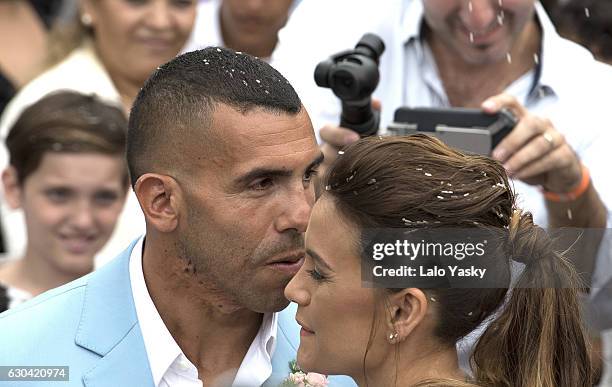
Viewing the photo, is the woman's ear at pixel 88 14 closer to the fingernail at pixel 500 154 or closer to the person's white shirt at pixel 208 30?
the person's white shirt at pixel 208 30

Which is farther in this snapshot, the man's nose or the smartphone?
the smartphone

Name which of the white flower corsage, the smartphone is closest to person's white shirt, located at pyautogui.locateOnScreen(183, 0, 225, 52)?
the smartphone

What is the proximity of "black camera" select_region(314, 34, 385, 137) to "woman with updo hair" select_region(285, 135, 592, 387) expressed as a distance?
3.00ft

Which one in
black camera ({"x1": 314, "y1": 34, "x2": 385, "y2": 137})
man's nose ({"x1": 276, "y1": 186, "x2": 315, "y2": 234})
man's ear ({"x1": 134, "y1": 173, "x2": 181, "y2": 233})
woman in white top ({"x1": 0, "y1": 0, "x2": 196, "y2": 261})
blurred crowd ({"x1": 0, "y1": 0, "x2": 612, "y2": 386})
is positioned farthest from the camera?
woman in white top ({"x1": 0, "y1": 0, "x2": 196, "y2": 261})

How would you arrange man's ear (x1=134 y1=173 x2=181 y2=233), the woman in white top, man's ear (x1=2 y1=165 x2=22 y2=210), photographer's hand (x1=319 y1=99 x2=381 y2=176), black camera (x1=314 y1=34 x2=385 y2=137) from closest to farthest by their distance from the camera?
man's ear (x1=134 y1=173 x2=181 y2=233), black camera (x1=314 y1=34 x2=385 y2=137), photographer's hand (x1=319 y1=99 x2=381 y2=176), man's ear (x1=2 y1=165 x2=22 y2=210), the woman in white top

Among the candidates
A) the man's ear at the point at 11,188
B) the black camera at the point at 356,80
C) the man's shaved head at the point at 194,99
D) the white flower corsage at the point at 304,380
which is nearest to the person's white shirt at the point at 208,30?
the man's ear at the point at 11,188

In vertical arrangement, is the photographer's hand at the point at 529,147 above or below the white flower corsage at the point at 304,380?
above

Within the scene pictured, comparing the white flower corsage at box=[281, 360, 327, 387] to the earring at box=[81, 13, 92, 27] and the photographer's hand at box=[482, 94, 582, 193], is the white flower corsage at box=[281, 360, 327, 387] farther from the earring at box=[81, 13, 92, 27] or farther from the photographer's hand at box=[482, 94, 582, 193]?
the earring at box=[81, 13, 92, 27]

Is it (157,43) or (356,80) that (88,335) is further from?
(157,43)

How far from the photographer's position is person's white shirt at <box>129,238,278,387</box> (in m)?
3.11

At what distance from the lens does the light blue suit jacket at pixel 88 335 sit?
3023 mm

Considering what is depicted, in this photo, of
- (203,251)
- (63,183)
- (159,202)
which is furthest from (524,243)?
(63,183)

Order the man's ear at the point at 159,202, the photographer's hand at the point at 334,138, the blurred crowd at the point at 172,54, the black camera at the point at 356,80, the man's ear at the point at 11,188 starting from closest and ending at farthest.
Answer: the man's ear at the point at 159,202 < the black camera at the point at 356,80 < the photographer's hand at the point at 334,138 < the blurred crowd at the point at 172,54 < the man's ear at the point at 11,188

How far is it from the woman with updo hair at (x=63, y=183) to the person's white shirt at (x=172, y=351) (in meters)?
1.45
